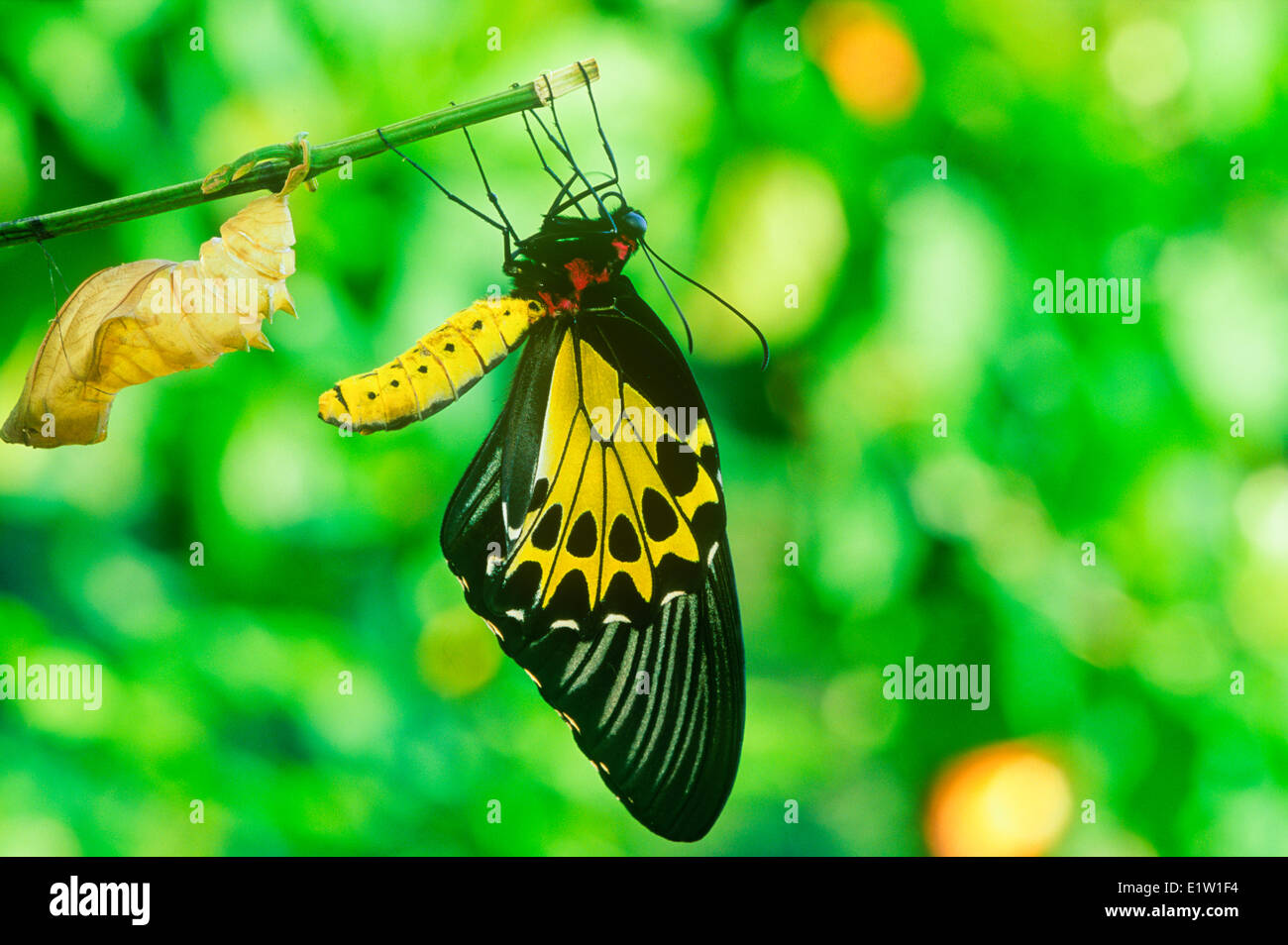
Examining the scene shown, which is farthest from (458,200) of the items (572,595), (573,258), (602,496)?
(572,595)

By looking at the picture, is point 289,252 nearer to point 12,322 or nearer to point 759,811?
point 12,322

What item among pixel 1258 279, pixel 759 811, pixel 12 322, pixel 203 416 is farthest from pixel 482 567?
pixel 1258 279

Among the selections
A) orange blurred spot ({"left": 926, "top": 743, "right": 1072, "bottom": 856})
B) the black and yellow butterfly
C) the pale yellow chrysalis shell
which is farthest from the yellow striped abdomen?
orange blurred spot ({"left": 926, "top": 743, "right": 1072, "bottom": 856})

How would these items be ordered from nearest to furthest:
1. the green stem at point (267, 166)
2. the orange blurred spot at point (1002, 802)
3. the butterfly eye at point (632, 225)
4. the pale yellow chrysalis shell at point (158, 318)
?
1. the green stem at point (267, 166)
2. the pale yellow chrysalis shell at point (158, 318)
3. the butterfly eye at point (632, 225)
4. the orange blurred spot at point (1002, 802)

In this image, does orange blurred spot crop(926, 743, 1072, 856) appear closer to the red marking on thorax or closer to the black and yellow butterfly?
the black and yellow butterfly

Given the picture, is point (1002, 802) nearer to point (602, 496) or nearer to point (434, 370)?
point (602, 496)

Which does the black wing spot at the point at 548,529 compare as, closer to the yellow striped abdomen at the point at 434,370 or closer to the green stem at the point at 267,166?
the yellow striped abdomen at the point at 434,370

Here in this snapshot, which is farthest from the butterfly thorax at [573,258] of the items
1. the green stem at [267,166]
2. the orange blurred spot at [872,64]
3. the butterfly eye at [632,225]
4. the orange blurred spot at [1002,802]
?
the orange blurred spot at [1002,802]
